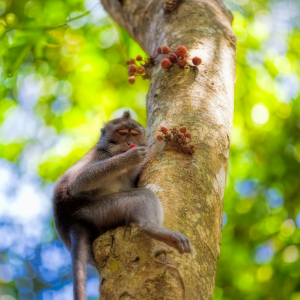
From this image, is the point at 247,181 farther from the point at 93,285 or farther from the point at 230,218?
the point at 93,285

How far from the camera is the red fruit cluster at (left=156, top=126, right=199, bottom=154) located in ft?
10.8

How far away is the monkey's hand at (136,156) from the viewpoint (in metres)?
3.88

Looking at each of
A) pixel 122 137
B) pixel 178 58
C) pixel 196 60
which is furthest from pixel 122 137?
pixel 196 60

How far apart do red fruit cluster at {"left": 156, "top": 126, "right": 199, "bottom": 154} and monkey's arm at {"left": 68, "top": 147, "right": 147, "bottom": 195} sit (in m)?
0.50

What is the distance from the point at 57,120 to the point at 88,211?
13.8ft

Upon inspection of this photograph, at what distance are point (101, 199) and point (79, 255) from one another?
0.59m

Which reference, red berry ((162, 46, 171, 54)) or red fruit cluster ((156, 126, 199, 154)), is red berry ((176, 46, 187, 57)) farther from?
red fruit cluster ((156, 126, 199, 154))

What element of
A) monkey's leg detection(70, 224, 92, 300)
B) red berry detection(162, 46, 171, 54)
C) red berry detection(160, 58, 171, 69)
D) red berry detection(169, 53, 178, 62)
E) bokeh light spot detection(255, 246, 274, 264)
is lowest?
bokeh light spot detection(255, 246, 274, 264)

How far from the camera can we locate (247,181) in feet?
24.9

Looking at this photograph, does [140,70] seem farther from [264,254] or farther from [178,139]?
[264,254]

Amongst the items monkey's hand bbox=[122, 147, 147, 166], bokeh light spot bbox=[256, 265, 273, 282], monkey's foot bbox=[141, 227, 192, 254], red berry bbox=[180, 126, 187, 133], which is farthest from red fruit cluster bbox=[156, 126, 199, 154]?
bokeh light spot bbox=[256, 265, 273, 282]

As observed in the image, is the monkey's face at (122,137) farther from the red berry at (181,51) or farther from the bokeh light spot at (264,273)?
the bokeh light spot at (264,273)

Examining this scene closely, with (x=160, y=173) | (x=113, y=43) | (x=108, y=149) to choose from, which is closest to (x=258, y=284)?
(x=108, y=149)

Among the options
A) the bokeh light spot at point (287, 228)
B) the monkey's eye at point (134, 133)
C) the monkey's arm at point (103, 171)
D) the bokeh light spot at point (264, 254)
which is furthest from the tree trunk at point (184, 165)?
the bokeh light spot at point (264, 254)
